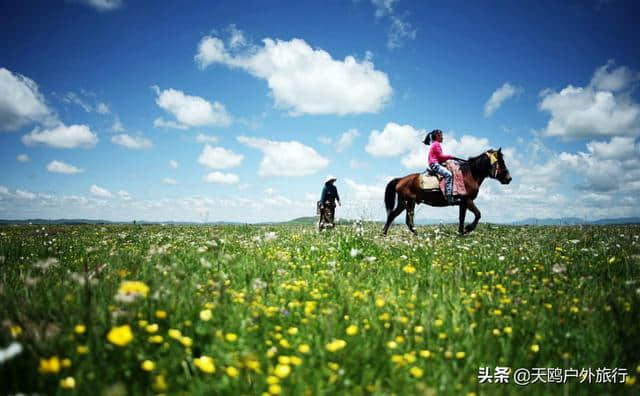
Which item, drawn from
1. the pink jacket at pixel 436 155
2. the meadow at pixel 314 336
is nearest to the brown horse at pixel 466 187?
the pink jacket at pixel 436 155

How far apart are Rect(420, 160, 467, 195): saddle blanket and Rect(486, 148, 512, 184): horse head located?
1.26 m

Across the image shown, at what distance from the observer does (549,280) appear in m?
4.90

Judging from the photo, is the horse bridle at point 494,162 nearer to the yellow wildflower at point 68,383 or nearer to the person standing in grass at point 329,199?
the person standing in grass at point 329,199

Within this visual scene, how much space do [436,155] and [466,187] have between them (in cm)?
174

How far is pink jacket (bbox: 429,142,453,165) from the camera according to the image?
43.3ft

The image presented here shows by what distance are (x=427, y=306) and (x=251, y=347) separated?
Answer: 2079 millimetres

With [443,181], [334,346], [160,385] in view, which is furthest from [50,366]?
[443,181]

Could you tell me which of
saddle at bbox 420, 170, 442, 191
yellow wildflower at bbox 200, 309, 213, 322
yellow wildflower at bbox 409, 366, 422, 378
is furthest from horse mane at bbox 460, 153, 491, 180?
yellow wildflower at bbox 200, 309, 213, 322

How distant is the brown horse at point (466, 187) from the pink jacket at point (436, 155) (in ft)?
2.76

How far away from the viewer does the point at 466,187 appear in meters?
13.0

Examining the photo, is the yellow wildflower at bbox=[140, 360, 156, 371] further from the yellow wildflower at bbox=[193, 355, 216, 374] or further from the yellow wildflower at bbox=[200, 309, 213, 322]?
the yellow wildflower at bbox=[200, 309, 213, 322]

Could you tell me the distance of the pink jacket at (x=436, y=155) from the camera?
43.3 feet

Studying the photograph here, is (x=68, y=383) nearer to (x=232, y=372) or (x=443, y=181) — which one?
(x=232, y=372)

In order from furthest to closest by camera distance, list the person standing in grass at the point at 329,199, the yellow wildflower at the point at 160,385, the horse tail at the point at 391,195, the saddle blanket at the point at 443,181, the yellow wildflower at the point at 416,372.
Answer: the person standing in grass at the point at 329,199 < the horse tail at the point at 391,195 < the saddle blanket at the point at 443,181 < the yellow wildflower at the point at 416,372 < the yellow wildflower at the point at 160,385
